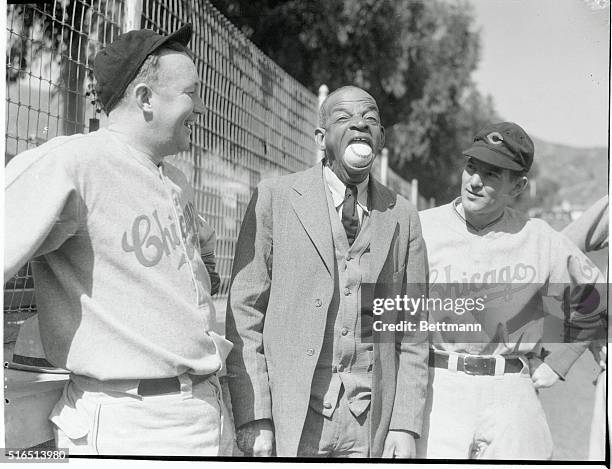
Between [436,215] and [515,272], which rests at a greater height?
[436,215]

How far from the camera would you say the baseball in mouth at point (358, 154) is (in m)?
2.69

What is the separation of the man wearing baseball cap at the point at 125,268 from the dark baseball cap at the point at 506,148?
106 cm

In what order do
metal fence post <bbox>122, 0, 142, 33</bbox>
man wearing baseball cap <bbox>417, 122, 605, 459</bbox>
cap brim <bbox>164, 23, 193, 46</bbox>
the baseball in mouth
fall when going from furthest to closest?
1. metal fence post <bbox>122, 0, 142, 33</bbox>
2. man wearing baseball cap <bbox>417, 122, 605, 459</bbox>
3. the baseball in mouth
4. cap brim <bbox>164, 23, 193, 46</bbox>

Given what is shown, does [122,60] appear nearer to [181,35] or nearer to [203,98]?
[181,35]

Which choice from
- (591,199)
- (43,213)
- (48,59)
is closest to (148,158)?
(43,213)

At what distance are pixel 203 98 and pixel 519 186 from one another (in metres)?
1.24

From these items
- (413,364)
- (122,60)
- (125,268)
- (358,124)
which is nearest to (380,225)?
(358,124)

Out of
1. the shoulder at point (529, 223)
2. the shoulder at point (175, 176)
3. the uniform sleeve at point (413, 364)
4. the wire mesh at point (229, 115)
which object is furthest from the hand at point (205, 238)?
the shoulder at point (529, 223)

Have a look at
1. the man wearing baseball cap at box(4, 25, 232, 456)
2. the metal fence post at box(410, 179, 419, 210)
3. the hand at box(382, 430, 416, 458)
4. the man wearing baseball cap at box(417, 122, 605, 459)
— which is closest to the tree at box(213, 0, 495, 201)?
the metal fence post at box(410, 179, 419, 210)

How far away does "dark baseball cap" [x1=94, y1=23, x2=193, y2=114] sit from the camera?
2428 millimetres

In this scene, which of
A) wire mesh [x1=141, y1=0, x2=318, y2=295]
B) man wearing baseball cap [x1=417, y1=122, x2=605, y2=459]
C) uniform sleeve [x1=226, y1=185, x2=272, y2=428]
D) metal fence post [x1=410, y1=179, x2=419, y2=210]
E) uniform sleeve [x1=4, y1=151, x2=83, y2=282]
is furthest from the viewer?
metal fence post [x1=410, y1=179, x2=419, y2=210]

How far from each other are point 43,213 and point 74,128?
2.64ft

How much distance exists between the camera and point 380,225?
2.70 m

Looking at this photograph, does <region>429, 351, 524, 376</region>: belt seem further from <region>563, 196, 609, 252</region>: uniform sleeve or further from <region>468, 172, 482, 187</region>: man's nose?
<region>468, 172, 482, 187</region>: man's nose
